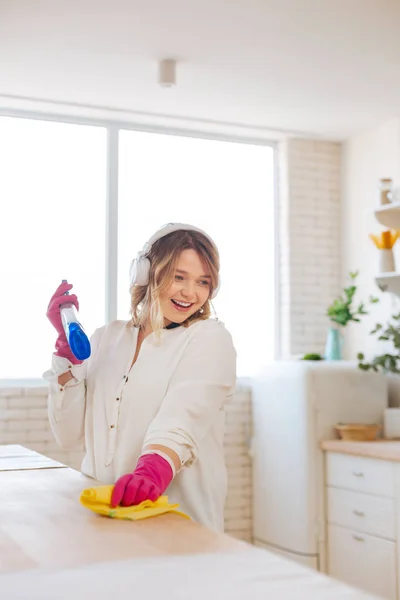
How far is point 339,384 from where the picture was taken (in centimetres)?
462

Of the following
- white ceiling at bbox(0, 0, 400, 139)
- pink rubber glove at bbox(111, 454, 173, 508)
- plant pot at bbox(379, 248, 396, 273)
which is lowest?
pink rubber glove at bbox(111, 454, 173, 508)

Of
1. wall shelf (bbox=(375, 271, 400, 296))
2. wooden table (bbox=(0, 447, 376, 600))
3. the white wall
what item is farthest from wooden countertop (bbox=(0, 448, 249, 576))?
the white wall

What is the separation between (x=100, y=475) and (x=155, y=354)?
331mm

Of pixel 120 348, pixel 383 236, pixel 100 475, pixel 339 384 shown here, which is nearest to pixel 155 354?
pixel 120 348

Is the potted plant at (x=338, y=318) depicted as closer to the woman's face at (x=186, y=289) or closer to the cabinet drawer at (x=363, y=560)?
the cabinet drawer at (x=363, y=560)

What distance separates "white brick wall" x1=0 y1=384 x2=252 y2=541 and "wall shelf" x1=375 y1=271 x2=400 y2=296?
1090mm

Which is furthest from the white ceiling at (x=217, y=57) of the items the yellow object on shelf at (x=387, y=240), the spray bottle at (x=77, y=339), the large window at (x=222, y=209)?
the spray bottle at (x=77, y=339)

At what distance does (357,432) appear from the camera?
440cm

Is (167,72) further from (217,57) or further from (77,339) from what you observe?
(77,339)

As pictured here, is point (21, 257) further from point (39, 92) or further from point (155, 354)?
point (155, 354)

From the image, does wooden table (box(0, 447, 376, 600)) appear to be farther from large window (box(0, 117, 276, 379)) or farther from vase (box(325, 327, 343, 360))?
vase (box(325, 327, 343, 360))

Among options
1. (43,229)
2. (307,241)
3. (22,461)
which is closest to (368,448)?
(307,241)

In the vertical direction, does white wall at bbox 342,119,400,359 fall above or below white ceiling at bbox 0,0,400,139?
below

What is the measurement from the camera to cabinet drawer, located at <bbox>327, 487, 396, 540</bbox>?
393 centimetres
